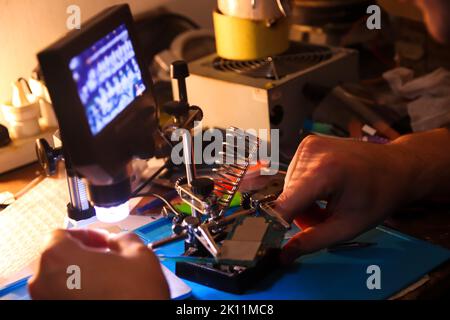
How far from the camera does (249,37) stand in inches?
56.6

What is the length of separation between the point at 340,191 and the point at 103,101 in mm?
376

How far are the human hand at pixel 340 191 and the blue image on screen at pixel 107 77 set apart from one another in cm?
28

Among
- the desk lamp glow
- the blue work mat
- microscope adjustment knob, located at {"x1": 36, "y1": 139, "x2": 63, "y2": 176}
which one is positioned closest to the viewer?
the desk lamp glow

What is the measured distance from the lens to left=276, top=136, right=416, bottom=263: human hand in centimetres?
103

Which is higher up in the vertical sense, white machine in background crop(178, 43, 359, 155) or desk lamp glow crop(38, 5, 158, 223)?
desk lamp glow crop(38, 5, 158, 223)

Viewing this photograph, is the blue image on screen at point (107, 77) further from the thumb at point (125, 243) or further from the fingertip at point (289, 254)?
the fingertip at point (289, 254)

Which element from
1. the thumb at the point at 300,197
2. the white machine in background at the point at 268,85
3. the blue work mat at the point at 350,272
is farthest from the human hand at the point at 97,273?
the white machine in background at the point at 268,85

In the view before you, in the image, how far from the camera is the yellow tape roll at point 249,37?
143cm

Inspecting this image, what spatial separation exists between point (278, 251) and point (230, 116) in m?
0.50

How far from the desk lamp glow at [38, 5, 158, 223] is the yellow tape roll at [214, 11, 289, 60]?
1.38ft

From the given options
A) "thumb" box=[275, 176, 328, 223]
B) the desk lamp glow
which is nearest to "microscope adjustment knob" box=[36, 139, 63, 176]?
the desk lamp glow

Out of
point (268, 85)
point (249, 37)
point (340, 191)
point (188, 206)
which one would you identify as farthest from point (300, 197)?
point (249, 37)

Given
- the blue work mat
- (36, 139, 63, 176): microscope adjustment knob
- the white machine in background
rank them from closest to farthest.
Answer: the blue work mat
(36, 139, 63, 176): microscope adjustment knob
the white machine in background

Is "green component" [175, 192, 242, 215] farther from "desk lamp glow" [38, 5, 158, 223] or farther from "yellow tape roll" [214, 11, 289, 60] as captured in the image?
"yellow tape roll" [214, 11, 289, 60]
